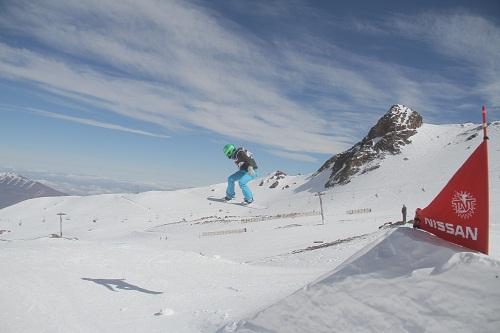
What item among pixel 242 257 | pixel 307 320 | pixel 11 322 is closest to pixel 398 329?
pixel 307 320

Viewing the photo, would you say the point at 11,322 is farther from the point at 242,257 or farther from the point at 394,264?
the point at 242,257

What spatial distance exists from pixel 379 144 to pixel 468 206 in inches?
2077

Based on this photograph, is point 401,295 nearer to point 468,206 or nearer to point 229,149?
point 468,206

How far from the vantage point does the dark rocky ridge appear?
171 ft

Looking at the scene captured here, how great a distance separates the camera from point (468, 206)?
4.87m

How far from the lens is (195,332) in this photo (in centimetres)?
673

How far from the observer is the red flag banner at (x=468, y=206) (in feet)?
15.7

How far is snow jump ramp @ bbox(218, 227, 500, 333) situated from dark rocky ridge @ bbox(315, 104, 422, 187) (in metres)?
45.2

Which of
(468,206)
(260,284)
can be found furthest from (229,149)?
(468,206)

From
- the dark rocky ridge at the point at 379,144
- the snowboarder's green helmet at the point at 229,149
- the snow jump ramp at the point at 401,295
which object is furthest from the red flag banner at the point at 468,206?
the dark rocky ridge at the point at 379,144

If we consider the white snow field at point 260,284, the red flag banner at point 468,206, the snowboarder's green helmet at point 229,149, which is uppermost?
the snowboarder's green helmet at point 229,149

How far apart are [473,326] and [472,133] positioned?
54726 mm

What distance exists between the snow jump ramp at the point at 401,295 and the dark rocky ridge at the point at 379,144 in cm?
4516

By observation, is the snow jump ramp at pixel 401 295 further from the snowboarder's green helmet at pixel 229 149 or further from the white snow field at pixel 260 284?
the snowboarder's green helmet at pixel 229 149
